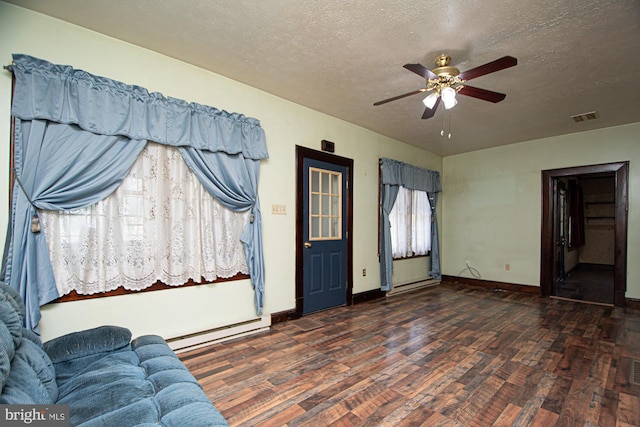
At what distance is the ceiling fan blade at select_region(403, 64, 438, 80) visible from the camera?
223 centimetres

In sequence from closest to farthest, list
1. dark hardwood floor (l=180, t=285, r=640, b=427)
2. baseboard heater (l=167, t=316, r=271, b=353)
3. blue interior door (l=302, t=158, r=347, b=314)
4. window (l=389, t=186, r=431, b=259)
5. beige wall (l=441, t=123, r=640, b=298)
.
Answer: dark hardwood floor (l=180, t=285, r=640, b=427), baseboard heater (l=167, t=316, r=271, b=353), blue interior door (l=302, t=158, r=347, b=314), beige wall (l=441, t=123, r=640, b=298), window (l=389, t=186, r=431, b=259)

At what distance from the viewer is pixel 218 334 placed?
9.88ft

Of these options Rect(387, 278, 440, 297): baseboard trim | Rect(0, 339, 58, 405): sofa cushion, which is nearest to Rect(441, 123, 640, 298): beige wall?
Rect(387, 278, 440, 297): baseboard trim

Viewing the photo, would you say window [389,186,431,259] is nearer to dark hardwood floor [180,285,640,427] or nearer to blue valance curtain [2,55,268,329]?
dark hardwood floor [180,285,640,427]

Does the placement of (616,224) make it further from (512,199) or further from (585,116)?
(585,116)

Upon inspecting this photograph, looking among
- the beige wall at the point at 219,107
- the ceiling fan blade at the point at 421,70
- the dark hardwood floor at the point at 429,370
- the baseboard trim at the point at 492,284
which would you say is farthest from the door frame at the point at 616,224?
the ceiling fan blade at the point at 421,70

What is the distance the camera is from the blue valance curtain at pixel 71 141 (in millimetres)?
2074

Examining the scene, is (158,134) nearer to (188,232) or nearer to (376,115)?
(188,232)

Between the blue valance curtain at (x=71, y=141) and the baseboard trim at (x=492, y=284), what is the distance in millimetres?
5391

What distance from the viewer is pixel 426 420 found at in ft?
6.06

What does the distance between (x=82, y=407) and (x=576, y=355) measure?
384 cm

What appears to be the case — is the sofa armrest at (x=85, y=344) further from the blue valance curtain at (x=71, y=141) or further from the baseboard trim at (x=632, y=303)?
the baseboard trim at (x=632, y=303)

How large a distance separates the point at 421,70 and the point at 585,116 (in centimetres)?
350

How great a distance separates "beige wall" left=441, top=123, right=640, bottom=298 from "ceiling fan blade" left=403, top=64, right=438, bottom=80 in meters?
4.12
